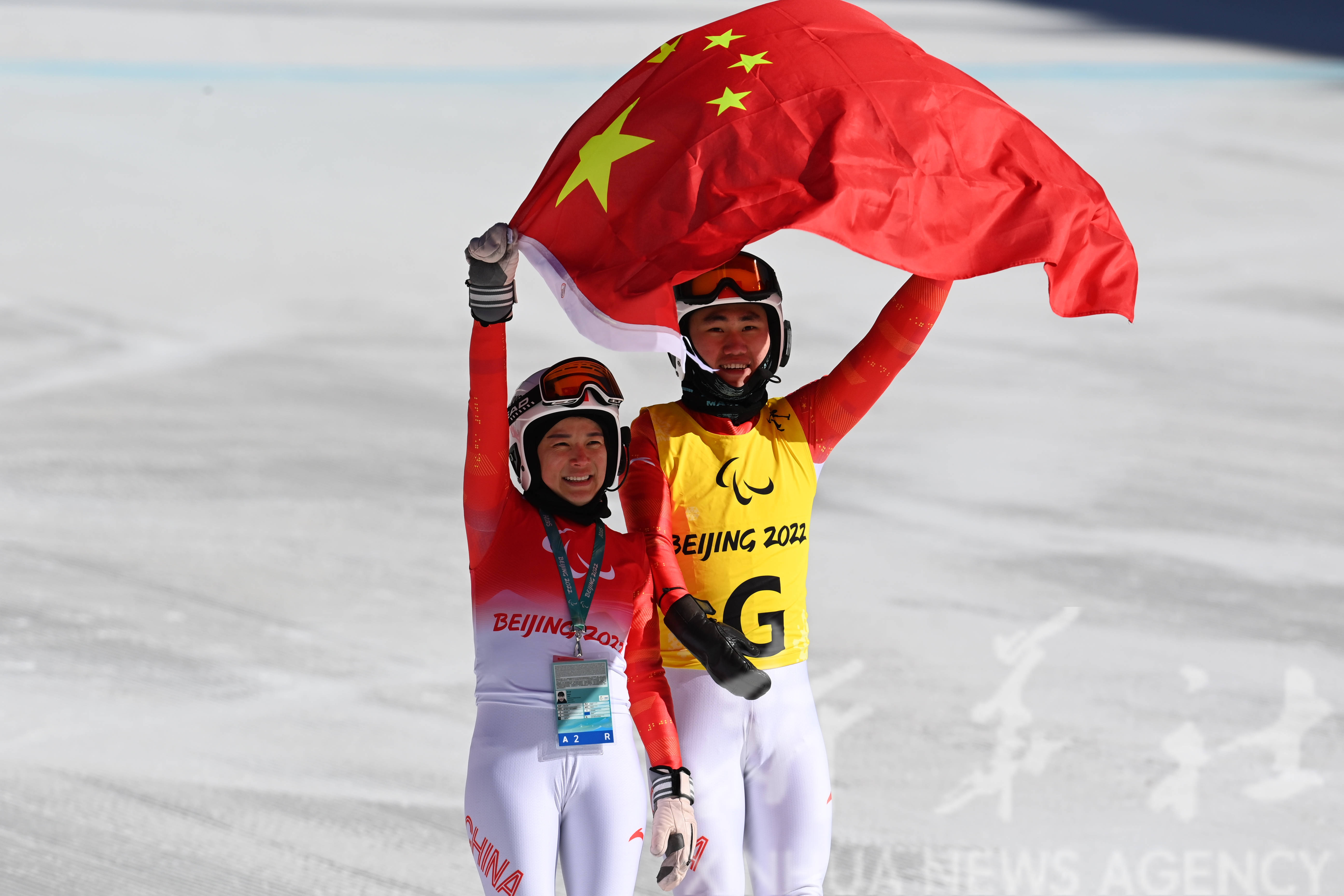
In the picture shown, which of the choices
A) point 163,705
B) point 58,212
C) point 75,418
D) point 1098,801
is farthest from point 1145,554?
point 58,212

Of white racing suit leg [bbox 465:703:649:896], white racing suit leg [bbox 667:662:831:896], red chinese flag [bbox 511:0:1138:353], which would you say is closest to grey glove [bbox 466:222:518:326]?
red chinese flag [bbox 511:0:1138:353]

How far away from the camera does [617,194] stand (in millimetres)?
3871

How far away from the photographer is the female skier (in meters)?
3.71

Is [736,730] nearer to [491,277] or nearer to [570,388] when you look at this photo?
[570,388]

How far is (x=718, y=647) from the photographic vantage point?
3678 mm

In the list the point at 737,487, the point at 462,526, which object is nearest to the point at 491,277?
the point at 737,487

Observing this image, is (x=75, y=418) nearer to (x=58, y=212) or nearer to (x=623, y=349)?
(x=58, y=212)

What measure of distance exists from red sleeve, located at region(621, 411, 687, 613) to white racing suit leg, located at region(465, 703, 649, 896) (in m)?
0.38

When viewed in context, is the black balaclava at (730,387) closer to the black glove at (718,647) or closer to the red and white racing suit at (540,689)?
the red and white racing suit at (540,689)

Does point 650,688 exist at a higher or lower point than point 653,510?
lower

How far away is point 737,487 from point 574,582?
571 millimetres

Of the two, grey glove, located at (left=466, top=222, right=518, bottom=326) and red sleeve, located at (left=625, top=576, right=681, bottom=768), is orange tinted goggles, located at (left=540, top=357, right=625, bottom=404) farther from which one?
red sleeve, located at (left=625, top=576, right=681, bottom=768)
